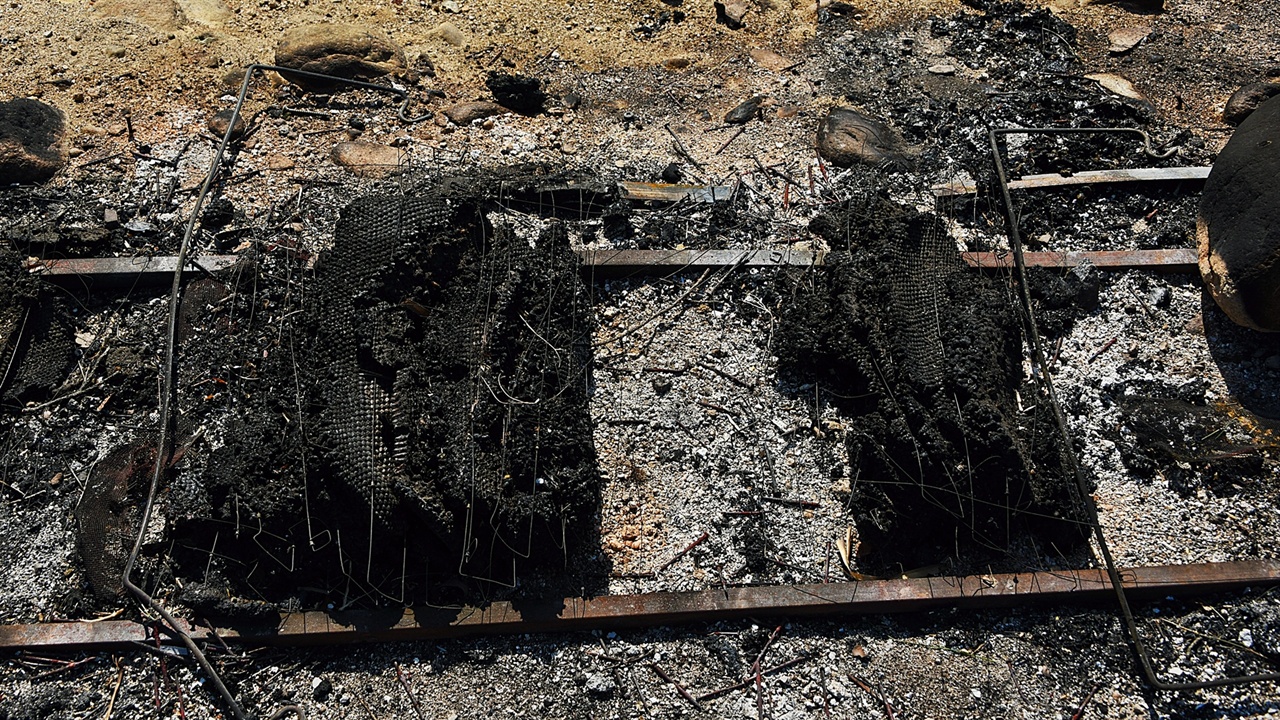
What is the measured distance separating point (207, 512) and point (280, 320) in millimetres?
1279

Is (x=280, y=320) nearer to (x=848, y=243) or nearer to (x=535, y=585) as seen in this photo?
(x=535, y=585)

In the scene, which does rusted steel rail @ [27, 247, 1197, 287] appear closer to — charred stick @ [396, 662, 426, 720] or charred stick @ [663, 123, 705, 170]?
charred stick @ [663, 123, 705, 170]

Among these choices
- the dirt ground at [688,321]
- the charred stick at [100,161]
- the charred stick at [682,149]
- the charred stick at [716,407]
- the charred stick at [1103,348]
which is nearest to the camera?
the dirt ground at [688,321]

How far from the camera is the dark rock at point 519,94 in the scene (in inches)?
284

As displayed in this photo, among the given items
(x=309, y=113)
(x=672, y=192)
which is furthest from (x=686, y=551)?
(x=309, y=113)

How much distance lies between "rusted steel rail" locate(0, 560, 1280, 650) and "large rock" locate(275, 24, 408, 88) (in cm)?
446

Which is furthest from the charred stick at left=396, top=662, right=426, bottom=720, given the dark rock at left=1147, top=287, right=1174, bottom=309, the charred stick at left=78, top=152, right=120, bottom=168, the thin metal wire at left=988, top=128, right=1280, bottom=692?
the dark rock at left=1147, top=287, right=1174, bottom=309

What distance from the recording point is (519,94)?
722 centimetres

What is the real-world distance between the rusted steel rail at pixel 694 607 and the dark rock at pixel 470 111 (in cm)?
398

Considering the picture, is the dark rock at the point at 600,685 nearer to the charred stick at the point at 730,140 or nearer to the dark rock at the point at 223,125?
the charred stick at the point at 730,140

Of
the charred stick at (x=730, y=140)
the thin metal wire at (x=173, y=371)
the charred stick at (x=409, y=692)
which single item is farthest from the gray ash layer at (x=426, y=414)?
the charred stick at (x=730, y=140)

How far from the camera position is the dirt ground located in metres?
4.71

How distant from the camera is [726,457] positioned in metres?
5.38

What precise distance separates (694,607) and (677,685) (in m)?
0.39
